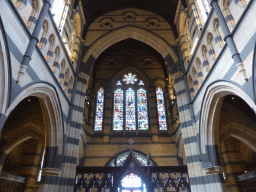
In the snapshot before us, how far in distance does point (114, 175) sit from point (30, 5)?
257 inches

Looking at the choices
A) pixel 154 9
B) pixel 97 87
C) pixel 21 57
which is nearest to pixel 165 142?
pixel 97 87

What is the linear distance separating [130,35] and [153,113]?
20.1ft

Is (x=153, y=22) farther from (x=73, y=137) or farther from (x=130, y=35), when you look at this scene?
(x=73, y=137)

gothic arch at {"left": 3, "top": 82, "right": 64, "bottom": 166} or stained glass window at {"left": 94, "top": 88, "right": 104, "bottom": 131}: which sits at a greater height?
stained glass window at {"left": 94, "top": 88, "right": 104, "bottom": 131}

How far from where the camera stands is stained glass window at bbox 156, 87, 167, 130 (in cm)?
1530

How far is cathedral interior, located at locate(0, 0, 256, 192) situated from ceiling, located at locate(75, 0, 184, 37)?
66 mm

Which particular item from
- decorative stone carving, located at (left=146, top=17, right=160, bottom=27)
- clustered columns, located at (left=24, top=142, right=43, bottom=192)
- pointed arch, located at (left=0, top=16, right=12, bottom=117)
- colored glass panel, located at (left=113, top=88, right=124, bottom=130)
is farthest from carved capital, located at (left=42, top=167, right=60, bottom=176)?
decorative stone carving, located at (left=146, top=17, right=160, bottom=27)

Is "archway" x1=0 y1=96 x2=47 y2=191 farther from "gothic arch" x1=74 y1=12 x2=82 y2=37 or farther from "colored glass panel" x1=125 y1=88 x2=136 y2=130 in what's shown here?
"colored glass panel" x1=125 y1=88 x2=136 y2=130

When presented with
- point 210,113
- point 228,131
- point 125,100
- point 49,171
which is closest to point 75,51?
point 49,171

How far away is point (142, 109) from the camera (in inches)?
619

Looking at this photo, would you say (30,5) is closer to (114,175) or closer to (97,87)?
(114,175)

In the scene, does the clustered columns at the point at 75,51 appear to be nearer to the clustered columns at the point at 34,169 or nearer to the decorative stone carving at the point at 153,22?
Answer: the decorative stone carving at the point at 153,22

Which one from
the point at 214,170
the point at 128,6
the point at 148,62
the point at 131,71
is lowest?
the point at 214,170

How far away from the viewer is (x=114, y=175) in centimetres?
802
